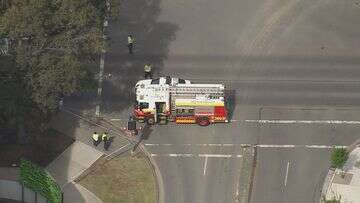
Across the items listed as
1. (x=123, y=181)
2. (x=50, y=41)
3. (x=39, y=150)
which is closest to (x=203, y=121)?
(x=123, y=181)

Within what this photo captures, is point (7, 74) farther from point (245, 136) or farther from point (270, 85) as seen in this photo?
point (270, 85)

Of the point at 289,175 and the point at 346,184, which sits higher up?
the point at 289,175

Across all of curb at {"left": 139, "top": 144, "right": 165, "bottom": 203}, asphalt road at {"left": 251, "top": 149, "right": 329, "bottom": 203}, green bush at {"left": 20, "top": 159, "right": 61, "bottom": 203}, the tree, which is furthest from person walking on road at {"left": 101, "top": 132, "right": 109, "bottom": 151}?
asphalt road at {"left": 251, "top": 149, "right": 329, "bottom": 203}

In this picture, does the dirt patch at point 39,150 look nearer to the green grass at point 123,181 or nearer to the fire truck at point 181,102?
the green grass at point 123,181

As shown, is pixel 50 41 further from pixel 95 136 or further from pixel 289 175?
pixel 289 175

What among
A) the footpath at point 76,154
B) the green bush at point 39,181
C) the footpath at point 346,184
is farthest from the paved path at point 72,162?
the footpath at point 346,184

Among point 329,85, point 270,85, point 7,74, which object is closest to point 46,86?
point 7,74

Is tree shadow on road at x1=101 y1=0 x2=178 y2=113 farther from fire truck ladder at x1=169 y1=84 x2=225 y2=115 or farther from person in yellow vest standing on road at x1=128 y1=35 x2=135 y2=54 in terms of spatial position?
fire truck ladder at x1=169 y1=84 x2=225 y2=115
